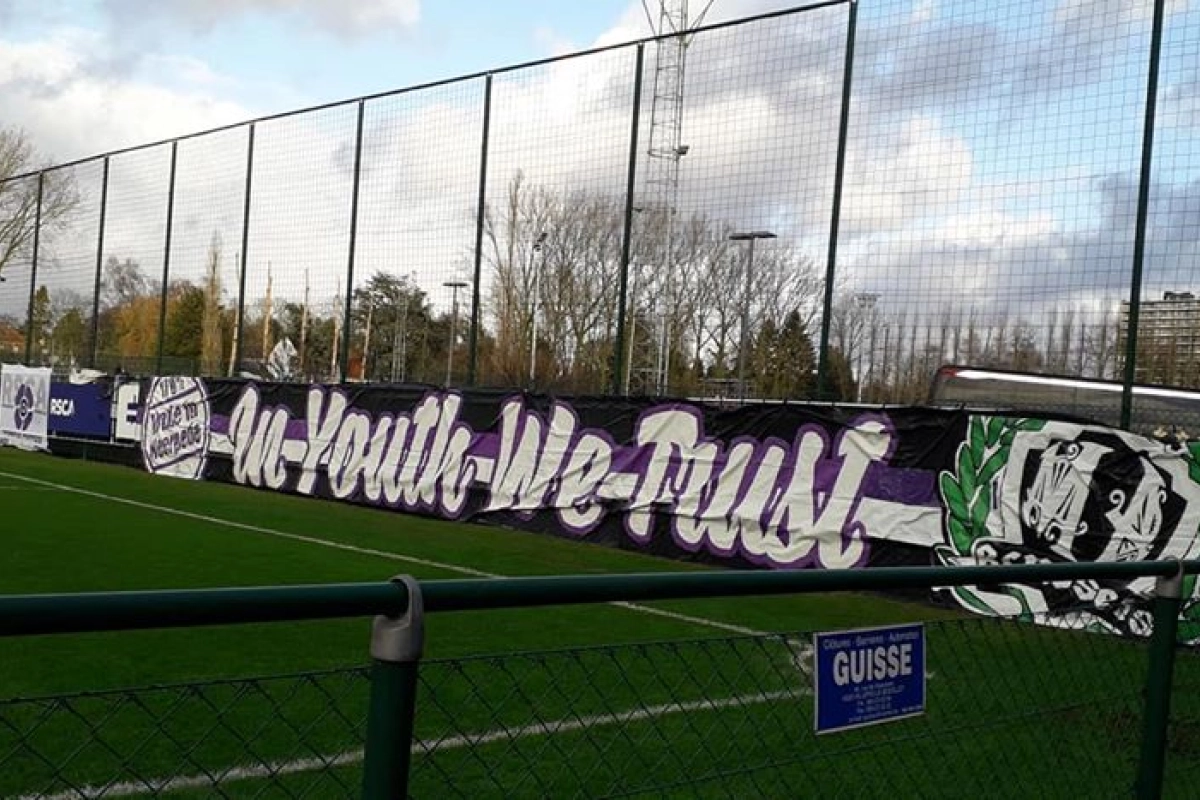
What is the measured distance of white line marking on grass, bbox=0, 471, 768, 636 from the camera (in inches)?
375

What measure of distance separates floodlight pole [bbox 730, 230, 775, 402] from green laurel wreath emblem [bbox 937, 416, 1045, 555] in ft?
10.1

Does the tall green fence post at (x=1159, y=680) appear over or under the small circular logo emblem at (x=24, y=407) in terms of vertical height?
over

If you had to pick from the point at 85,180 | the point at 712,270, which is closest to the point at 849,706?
the point at 712,270

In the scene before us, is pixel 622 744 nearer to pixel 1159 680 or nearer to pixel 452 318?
pixel 1159 680

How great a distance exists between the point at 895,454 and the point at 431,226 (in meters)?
9.12

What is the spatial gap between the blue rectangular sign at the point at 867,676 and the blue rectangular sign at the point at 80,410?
24.0 meters

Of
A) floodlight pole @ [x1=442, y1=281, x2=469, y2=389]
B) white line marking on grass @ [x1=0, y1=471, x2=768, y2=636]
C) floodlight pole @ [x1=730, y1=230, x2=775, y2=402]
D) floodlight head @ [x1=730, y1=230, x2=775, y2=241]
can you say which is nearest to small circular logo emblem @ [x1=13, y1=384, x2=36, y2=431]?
white line marking on grass @ [x1=0, y1=471, x2=768, y2=636]

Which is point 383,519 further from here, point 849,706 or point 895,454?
point 849,706

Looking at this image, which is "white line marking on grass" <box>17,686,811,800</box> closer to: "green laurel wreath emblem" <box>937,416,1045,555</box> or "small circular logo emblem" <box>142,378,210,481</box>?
"green laurel wreath emblem" <box>937,416,1045,555</box>

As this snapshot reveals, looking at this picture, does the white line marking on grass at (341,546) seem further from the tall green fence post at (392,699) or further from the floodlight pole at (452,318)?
the tall green fence post at (392,699)

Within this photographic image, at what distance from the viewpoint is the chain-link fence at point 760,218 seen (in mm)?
11164

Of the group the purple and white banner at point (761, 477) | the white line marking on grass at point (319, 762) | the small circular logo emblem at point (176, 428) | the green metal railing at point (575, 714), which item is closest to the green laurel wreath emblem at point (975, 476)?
the purple and white banner at point (761, 477)

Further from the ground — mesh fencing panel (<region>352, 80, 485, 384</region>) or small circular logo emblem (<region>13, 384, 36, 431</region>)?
mesh fencing panel (<region>352, 80, 485, 384</region>)

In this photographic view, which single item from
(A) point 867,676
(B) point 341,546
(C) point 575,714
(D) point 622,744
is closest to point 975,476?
(D) point 622,744
